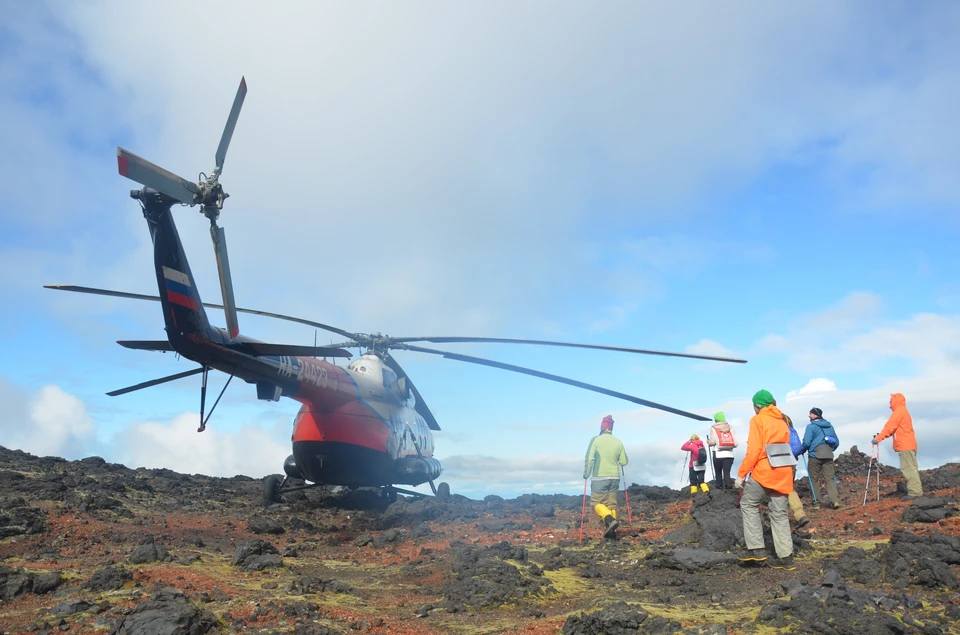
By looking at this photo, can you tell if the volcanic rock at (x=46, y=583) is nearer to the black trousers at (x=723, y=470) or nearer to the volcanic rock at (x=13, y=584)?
the volcanic rock at (x=13, y=584)

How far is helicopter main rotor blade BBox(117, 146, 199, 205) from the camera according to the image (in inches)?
354

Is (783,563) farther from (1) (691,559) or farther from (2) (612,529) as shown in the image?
(2) (612,529)

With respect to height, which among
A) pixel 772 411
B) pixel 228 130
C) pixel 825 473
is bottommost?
pixel 825 473

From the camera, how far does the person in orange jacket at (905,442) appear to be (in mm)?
12789

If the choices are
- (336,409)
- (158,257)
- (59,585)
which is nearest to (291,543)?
(336,409)

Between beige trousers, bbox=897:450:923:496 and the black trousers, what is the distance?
3.46 metres

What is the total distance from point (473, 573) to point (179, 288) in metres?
7.55

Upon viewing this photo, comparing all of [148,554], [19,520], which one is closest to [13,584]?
[148,554]

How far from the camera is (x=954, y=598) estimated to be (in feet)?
19.3

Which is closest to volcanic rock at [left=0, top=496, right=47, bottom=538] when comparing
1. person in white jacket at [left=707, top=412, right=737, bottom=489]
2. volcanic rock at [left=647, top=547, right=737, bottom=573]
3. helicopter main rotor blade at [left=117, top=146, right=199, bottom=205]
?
helicopter main rotor blade at [left=117, top=146, right=199, bottom=205]

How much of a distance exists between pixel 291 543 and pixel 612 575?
24.2 ft

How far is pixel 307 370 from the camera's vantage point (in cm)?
1462

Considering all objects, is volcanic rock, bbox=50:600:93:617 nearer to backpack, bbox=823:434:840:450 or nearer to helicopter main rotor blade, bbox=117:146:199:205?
helicopter main rotor blade, bbox=117:146:199:205

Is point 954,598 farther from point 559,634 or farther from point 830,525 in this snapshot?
point 830,525
